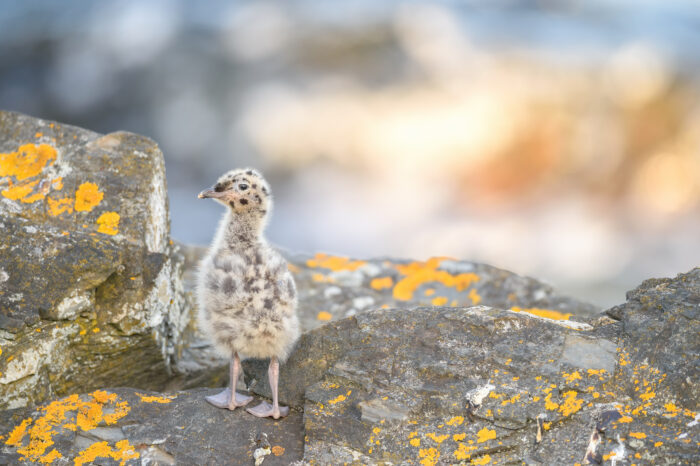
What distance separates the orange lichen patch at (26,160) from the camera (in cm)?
598

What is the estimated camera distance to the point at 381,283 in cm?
748

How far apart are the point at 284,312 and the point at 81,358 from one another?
148 cm

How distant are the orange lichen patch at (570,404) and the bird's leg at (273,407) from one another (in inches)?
69.1

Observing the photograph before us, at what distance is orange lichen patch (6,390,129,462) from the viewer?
171 inches

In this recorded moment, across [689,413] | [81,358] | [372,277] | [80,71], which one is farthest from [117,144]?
[80,71]

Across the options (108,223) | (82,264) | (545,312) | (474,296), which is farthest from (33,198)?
(545,312)

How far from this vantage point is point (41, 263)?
194 inches

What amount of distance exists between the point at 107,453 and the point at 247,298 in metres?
1.35

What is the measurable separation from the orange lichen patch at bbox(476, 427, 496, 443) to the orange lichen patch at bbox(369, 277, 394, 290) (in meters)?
3.27

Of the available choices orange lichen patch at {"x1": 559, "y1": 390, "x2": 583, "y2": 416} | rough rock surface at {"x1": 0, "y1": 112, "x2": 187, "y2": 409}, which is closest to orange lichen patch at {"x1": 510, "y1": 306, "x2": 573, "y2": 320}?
orange lichen patch at {"x1": 559, "y1": 390, "x2": 583, "y2": 416}

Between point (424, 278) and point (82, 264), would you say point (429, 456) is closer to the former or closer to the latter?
point (82, 264)

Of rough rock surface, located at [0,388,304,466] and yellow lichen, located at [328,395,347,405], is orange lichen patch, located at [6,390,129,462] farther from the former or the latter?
yellow lichen, located at [328,395,347,405]

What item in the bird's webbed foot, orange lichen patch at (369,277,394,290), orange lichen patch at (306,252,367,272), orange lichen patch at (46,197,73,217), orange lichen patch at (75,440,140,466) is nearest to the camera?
orange lichen patch at (75,440,140,466)

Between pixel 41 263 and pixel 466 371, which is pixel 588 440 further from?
pixel 41 263
